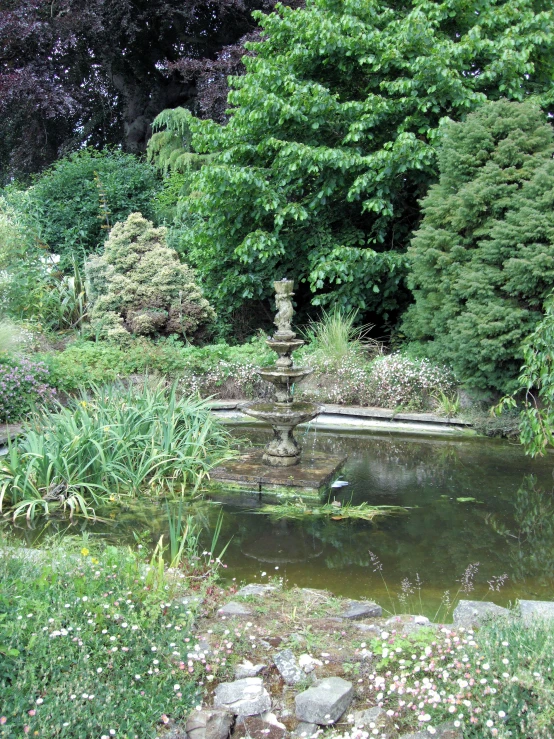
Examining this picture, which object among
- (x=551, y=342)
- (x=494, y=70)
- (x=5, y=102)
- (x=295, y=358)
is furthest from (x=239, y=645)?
(x=5, y=102)

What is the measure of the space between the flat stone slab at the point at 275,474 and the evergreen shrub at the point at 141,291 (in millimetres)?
4536

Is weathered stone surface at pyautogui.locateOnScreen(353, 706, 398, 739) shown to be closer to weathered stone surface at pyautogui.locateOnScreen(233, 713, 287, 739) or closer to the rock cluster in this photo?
the rock cluster

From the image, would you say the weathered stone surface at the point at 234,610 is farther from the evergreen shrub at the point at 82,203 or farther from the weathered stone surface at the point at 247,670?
the evergreen shrub at the point at 82,203

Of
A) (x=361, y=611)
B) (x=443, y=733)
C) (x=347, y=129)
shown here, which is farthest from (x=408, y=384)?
(x=443, y=733)

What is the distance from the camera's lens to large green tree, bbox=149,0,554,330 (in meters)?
9.40

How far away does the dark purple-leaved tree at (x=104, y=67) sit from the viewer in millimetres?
14453

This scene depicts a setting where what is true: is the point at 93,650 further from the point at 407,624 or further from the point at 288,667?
the point at 407,624

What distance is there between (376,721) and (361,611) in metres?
0.79

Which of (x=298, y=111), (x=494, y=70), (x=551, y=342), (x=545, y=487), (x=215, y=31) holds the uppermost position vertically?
(x=215, y=31)

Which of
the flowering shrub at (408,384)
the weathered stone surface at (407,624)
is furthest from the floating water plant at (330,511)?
the flowering shrub at (408,384)

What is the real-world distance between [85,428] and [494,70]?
752 cm

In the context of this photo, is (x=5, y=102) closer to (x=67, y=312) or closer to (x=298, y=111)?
(x=67, y=312)

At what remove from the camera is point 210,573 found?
3.75 m

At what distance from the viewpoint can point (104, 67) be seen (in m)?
17.4
